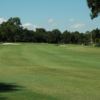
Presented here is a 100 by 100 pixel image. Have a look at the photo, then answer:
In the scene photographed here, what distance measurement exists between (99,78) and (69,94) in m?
5.04

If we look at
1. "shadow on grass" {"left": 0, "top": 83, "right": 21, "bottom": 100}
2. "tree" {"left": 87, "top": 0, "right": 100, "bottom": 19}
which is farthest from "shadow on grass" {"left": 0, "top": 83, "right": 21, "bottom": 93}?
"tree" {"left": 87, "top": 0, "right": 100, "bottom": 19}

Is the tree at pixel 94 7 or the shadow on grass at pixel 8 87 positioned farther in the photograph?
the tree at pixel 94 7

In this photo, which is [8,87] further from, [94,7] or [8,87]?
[94,7]

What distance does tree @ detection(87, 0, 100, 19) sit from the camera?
7567 cm

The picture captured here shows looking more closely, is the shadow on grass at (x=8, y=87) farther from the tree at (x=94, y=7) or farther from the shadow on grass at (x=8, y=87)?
the tree at (x=94, y=7)

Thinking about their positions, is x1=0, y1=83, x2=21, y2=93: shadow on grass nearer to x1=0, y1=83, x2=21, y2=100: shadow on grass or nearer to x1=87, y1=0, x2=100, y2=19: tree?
x1=0, y1=83, x2=21, y2=100: shadow on grass

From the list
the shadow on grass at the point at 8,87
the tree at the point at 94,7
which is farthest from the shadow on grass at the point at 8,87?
the tree at the point at 94,7

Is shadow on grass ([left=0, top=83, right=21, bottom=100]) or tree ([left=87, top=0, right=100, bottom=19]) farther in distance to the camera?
tree ([left=87, top=0, right=100, bottom=19])

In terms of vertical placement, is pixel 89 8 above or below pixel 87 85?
above

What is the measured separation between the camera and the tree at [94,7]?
248ft

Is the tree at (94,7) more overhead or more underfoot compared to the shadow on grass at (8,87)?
more overhead

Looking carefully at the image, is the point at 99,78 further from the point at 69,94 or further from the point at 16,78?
the point at 69,94

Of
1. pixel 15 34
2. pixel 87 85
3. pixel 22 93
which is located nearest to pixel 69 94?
pixel 22 93

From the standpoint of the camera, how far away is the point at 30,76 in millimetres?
18781
